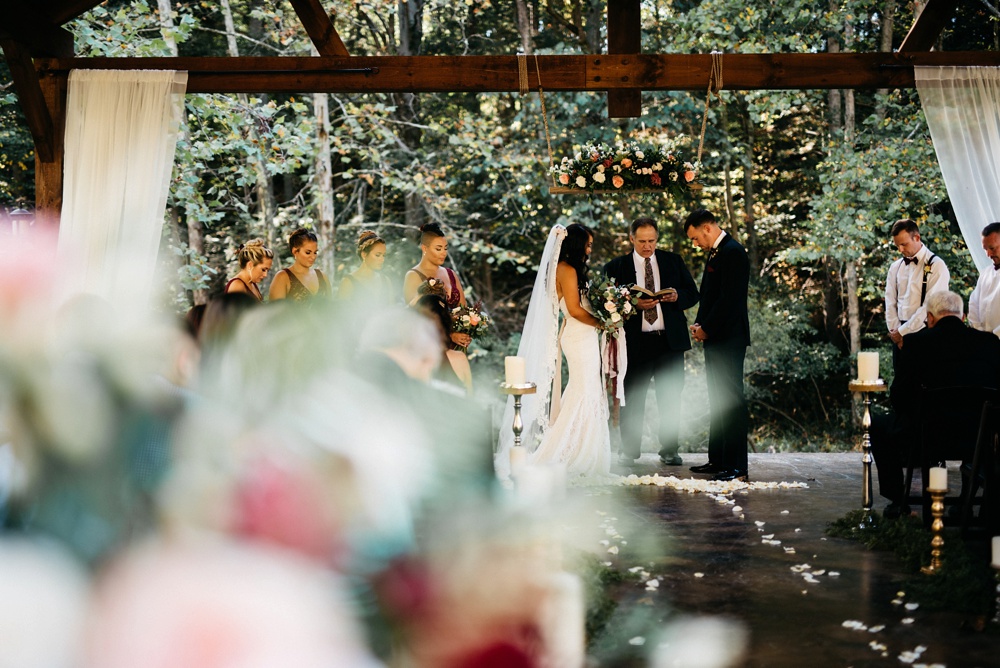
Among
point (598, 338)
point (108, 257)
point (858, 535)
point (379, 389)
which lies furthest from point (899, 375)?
point (108, 257)

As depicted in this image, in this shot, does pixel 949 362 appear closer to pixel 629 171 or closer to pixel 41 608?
pixel 629 171

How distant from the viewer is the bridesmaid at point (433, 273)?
6.14 meters

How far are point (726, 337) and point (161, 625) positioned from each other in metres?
4.61

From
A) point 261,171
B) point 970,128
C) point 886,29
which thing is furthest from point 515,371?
point 886,29

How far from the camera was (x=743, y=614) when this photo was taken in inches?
139

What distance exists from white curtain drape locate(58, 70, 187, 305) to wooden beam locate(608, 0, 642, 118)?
2844 millimetres

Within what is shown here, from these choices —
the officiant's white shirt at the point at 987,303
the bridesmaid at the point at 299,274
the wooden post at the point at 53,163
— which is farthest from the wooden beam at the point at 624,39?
the wooden post at the point at 53,163

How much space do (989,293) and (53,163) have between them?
615 cm

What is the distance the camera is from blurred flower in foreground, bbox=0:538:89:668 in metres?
2.09

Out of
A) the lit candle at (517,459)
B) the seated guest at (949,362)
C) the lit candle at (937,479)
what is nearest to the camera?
the lit candle at (517,459)

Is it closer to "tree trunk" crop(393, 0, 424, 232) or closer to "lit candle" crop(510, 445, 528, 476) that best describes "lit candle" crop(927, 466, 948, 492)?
"lit candle" crop(510, 445, 528, 476)

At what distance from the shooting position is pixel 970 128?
6289 mm

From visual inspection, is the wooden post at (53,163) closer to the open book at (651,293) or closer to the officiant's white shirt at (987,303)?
the open book at (651,293)

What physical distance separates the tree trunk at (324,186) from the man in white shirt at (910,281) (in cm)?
573
